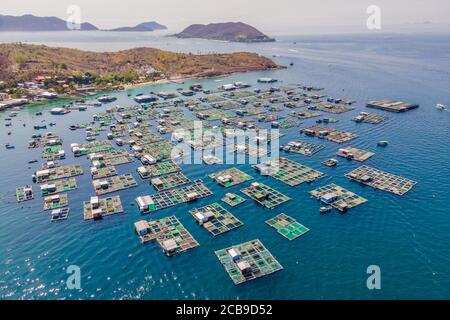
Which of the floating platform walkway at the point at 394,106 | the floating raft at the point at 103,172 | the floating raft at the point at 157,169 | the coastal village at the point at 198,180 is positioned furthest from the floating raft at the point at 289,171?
the floating platform walkway at the point at 394,106

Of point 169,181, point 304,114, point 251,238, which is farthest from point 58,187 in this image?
point 304,114

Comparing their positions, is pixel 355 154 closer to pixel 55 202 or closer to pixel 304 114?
pixel 304 114

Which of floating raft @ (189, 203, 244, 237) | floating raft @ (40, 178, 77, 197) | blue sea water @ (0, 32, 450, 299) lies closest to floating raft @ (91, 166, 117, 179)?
blue sea water @ (0, 32, 450, 299)

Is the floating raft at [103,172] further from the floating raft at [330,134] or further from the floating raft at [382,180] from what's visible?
the floating raft at [330,134]

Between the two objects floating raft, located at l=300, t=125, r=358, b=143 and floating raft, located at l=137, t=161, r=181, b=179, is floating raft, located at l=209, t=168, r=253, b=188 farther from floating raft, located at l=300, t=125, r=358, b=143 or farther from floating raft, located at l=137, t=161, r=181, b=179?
floating raft, located at l=300, t=125, r=358, b=143
